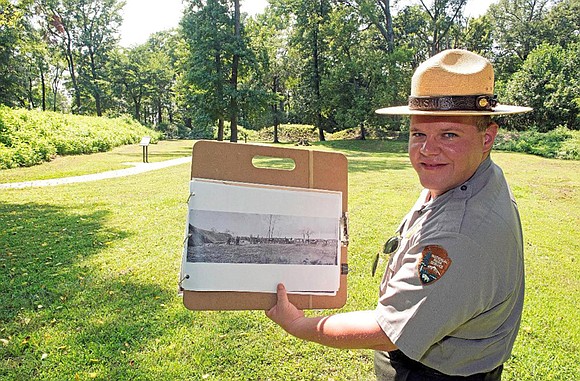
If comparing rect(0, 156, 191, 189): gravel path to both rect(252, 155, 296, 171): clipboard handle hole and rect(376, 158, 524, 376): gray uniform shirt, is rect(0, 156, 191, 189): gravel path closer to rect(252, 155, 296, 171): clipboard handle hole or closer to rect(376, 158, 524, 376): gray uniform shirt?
rect(252, 155, 296, 171): clipboard handle hole

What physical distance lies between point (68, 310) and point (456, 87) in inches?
159

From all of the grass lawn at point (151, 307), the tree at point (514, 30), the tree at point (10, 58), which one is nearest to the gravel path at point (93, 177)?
the grass lawn at point (151, 307)

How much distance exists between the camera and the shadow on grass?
313cm

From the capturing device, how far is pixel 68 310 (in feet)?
13.1

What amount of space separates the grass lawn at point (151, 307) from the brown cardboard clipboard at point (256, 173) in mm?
1874

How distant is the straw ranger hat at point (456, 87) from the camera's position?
1.30m

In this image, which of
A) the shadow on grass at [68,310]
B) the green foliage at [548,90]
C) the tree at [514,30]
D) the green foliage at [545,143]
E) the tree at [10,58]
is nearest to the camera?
the shadow on grass at [68,310]

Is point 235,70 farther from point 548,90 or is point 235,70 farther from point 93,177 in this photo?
point 548,90

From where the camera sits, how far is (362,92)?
32.1 metres

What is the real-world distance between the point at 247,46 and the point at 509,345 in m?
25.8

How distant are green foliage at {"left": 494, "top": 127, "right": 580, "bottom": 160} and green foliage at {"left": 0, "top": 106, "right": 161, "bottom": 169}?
24.2 m

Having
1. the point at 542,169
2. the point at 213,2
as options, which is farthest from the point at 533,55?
the point at 213,2

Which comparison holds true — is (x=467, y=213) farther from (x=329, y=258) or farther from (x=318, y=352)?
(x=318, y=352)

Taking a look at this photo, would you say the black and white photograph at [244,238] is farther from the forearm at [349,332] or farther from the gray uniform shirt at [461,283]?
the gray uniform shirt at [461,283]
